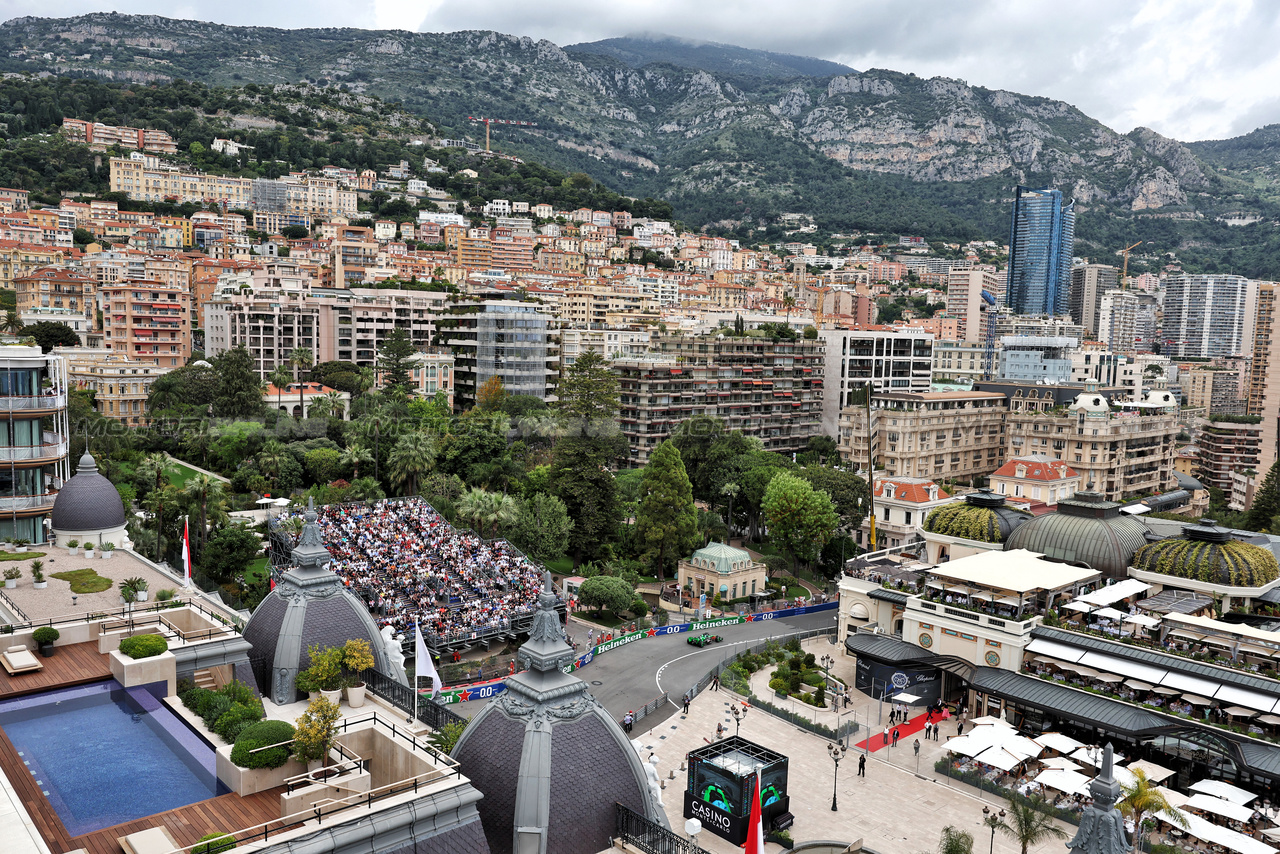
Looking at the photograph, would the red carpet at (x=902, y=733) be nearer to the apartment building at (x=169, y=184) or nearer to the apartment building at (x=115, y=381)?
the apartment building at (x=115, y=381)

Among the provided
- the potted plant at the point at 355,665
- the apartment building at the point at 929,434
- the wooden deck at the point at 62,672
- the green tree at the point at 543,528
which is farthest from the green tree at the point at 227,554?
the apartment building at the point at 929,434

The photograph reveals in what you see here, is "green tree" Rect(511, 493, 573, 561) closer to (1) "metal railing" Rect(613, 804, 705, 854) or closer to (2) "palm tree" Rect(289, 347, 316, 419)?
→ (2) "palm tree" Rect(289, 347, 316, 419)

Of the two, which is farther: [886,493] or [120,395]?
[120,395]

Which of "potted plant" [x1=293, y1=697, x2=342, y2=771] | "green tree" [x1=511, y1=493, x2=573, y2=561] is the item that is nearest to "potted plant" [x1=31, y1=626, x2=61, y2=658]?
"potted plant" [x1=293, y1=697, x2=342, y2=771]

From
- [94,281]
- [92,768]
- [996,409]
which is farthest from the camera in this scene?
[94,281]

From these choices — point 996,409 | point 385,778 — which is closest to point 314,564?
point 385,778

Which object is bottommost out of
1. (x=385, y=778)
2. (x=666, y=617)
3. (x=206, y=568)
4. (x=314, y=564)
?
(x=666, y=617)

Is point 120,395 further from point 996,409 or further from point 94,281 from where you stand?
point 996,409
